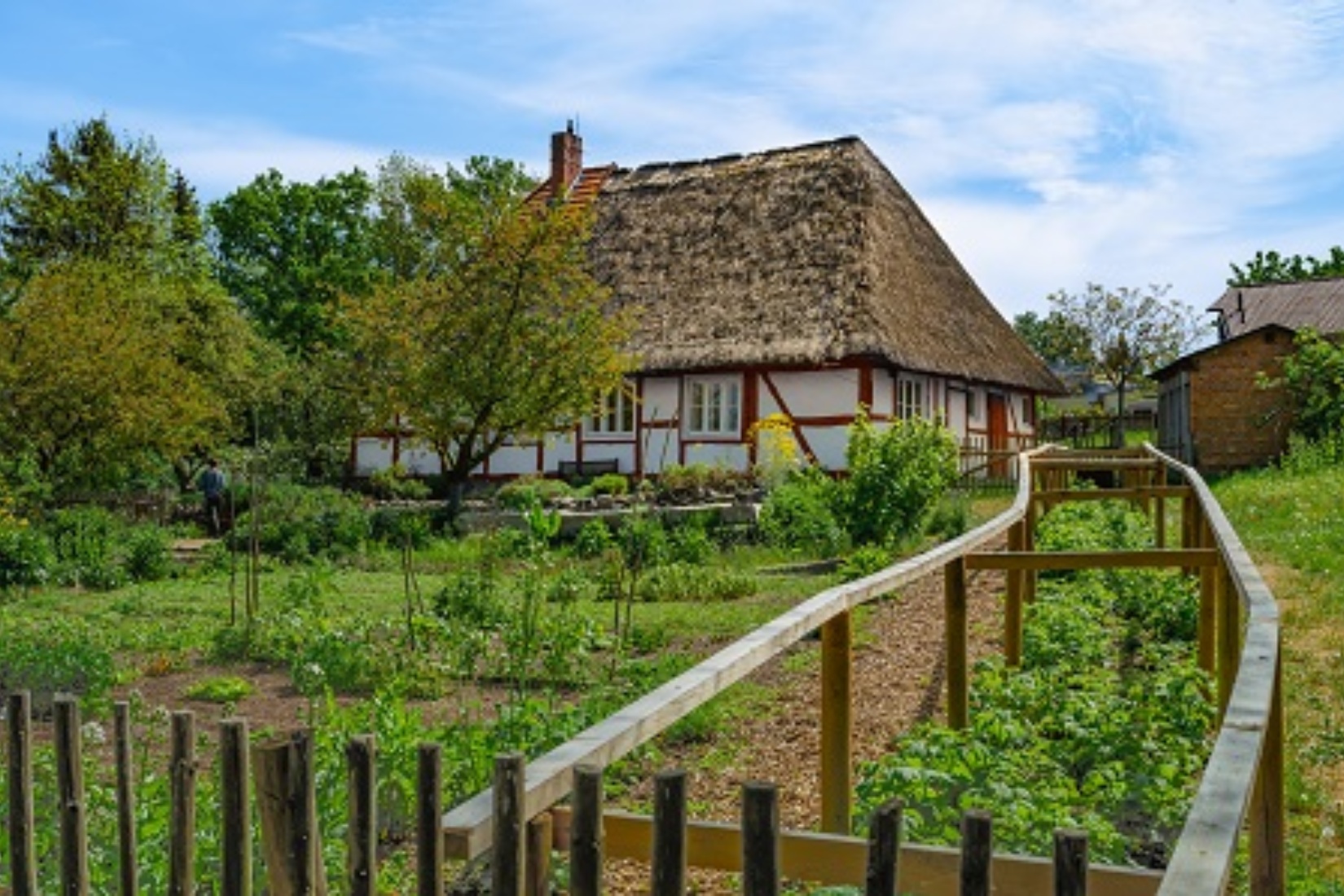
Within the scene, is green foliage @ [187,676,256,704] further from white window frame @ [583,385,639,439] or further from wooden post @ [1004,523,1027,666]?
white window frame @ [583,385,639,439]

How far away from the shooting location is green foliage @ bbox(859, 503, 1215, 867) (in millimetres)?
3719

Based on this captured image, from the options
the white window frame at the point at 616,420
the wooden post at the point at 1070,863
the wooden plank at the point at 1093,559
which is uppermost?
the white window frame at the point at 616,420

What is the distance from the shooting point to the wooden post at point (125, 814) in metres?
3.46

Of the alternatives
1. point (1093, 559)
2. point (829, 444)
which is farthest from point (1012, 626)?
point (829, 444)

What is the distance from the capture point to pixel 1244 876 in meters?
4.15

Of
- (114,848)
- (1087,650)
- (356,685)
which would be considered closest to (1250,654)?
(114,848)

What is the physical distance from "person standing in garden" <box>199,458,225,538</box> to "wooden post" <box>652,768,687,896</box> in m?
19.8

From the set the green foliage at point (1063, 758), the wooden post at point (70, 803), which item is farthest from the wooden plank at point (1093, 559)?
the wooden post at point (70, 803)

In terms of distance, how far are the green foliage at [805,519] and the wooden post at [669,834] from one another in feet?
38.9

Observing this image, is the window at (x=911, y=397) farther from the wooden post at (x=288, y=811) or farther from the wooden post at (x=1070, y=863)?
the wooden post at (x=1070, y=863)

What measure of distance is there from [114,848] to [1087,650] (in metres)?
4.02

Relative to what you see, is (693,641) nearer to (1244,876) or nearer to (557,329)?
(1244,876)

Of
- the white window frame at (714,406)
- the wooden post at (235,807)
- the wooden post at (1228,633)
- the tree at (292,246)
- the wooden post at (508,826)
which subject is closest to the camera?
the wooden post at (508,826)

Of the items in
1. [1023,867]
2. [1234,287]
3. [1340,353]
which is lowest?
[1023,867]
